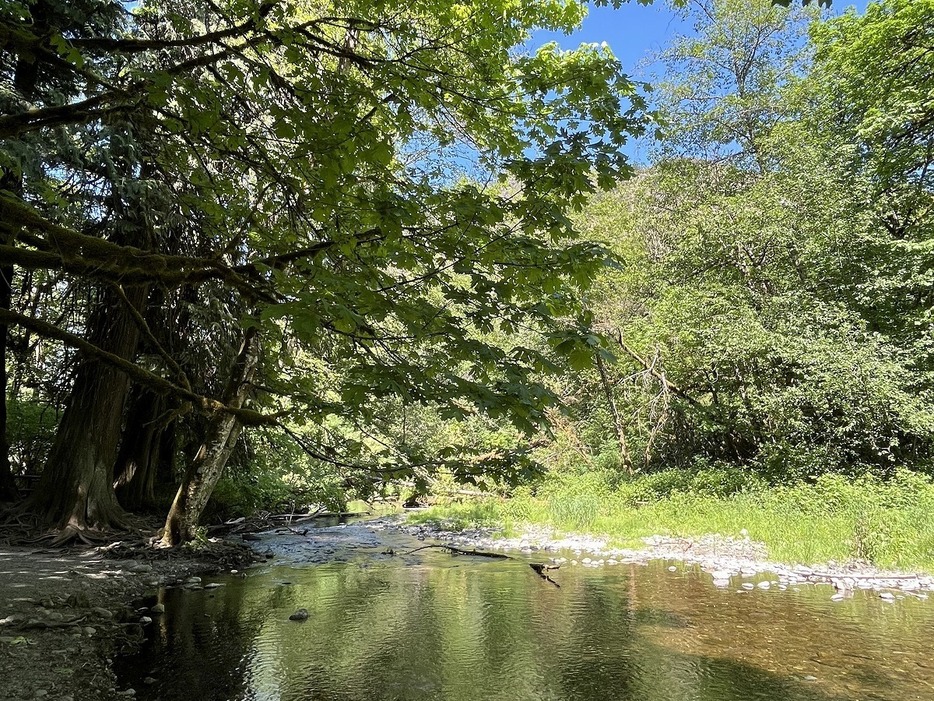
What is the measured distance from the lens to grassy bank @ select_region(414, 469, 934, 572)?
32.2 ft

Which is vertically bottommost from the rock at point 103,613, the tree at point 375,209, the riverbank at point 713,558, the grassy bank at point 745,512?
the rock at point 103,613

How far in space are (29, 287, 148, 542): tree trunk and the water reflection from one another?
3131 millimetres

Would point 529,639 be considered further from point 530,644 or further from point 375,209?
point 375,209

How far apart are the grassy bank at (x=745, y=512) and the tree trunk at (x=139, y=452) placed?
768cm

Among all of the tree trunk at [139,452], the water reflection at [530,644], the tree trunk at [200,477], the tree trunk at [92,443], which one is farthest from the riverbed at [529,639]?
Result: the tree trunk at [139,452]

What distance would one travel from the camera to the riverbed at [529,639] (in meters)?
4.85

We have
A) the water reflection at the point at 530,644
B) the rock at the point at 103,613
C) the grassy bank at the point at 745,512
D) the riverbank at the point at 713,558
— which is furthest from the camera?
the grassy bank at the point at 745,512

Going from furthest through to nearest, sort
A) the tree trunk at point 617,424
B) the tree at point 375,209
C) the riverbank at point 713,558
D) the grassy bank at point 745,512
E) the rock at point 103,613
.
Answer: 1. the tree trunk at point 617,424
2. the grassy bank at point 745,512
3. the riverbank at point 713,558
4. the rock at point 103,613
5. the tree at point 375,209

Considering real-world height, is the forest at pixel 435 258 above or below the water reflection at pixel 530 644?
above

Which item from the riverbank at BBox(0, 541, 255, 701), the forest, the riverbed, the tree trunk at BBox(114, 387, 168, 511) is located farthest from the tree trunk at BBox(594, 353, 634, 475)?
the tree trunk at BBox(114, 387, 168, 511)

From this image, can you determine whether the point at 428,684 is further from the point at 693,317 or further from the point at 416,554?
the point at 693,317

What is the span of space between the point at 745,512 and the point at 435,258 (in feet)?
37.8

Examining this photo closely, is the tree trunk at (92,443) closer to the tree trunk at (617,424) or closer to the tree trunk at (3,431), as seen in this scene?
the tree trunk at (3,431)

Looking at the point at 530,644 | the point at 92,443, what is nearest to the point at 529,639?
the point at 530,644
